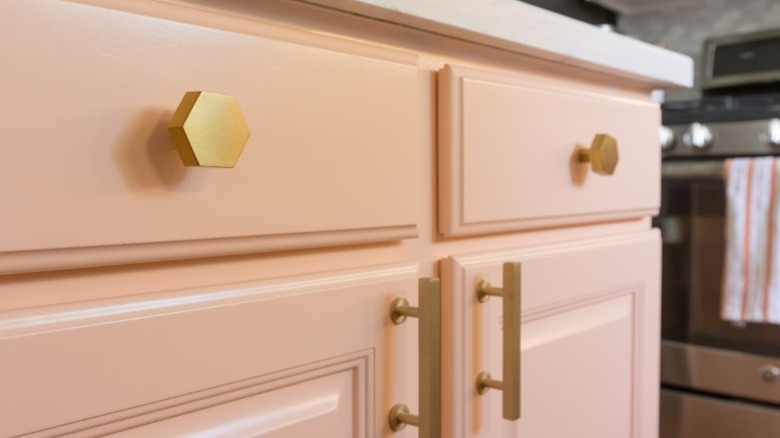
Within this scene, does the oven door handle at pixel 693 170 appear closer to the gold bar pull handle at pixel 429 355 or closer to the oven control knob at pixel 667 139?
the oven control knob at pixel 667 139

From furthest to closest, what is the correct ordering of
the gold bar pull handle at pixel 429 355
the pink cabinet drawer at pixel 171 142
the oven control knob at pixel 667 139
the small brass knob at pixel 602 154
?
the oven control knob at pixel 667 139 < the small brass knob at pixel 602 154 < the gold bar pull handle at pixel 429 355 < the pink cabinet drawer at pixel 171 142

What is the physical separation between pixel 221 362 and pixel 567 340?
0.36 metres

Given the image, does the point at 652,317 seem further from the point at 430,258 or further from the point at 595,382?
the point at 430,258

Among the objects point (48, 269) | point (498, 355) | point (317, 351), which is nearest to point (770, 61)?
point (498, 355)

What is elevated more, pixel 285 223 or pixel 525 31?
pixel 525 31

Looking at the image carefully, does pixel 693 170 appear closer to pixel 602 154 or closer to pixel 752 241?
pixel 752 241

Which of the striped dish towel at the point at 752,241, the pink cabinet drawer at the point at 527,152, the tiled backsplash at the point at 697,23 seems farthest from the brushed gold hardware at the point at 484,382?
the tiled backsplash at the point at 697,23

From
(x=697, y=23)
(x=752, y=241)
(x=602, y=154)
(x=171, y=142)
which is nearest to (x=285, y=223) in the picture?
(x=171, y=142)

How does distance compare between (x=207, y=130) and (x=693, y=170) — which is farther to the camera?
(x=693, y=170)

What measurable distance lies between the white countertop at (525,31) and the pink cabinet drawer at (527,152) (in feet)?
0.09

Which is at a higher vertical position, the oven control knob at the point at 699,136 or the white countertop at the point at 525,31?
the white countertop at the point at 525,31

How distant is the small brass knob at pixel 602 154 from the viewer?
0.61 m

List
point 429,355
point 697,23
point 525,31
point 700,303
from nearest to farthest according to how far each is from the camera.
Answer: point 429,355, point 525,31, point 700,303, point 697,23

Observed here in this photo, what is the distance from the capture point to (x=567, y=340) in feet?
2.06
